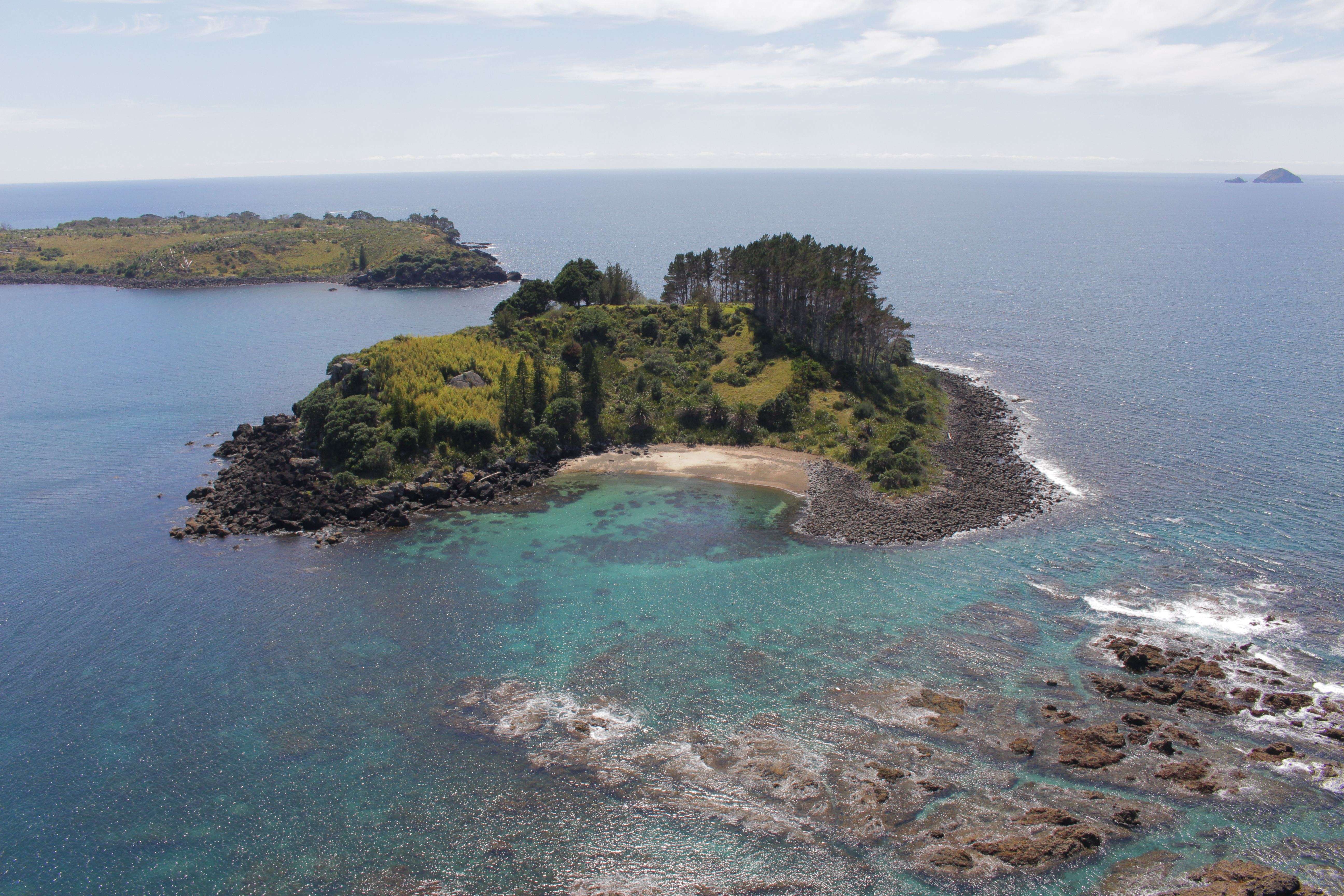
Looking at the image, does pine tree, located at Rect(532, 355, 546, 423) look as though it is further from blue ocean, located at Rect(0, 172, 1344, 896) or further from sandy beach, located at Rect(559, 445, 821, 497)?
blue ocean, located at Rect(0, 172, 1344, 896)

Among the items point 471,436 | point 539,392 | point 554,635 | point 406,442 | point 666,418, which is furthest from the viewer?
point 666,418

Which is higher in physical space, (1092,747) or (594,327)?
(594,327)

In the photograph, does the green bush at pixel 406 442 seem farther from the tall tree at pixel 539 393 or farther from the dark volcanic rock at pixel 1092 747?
the dark volcanic rock at pixel 1092 747

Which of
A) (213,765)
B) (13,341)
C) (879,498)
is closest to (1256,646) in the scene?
(879,498)

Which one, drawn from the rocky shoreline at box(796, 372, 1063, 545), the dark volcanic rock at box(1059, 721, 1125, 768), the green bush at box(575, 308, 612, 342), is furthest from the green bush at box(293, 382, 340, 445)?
the dark volcanic rock at box(1059, 721, 1125, 768)

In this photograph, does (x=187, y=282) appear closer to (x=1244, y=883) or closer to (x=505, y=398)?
(x=505, y=398)

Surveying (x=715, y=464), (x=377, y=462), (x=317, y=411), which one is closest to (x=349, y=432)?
(x=377, y=462)

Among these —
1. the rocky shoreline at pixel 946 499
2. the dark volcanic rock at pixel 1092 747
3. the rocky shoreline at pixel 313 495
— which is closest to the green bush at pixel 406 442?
the rocky shoreline at pixel 313 495

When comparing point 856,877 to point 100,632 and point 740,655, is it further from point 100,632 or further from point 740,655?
point 100,632
